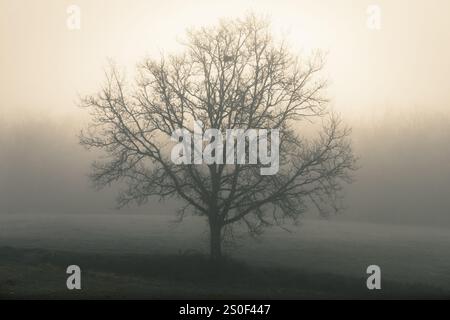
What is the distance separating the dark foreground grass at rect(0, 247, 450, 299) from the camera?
74.8 ft

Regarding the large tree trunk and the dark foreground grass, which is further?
the large tree trunk

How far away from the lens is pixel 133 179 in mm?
29594

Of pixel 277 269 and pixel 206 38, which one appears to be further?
pixel 206 38

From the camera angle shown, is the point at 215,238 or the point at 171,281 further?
the point at 215,238

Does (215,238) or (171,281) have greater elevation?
(215,238)

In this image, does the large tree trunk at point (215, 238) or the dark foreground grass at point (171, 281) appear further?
the large tree trunk at point (215, 238)

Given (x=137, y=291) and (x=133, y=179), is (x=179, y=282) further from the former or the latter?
(x=133, y=179)

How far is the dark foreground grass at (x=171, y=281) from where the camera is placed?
22.8 m

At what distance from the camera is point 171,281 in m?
26.5

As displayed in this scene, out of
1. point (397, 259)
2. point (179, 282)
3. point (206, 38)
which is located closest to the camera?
point (179, 282)

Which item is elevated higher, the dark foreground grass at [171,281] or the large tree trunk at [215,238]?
the large tree trunk at [215,238]

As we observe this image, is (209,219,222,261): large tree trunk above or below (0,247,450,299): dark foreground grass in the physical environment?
above
